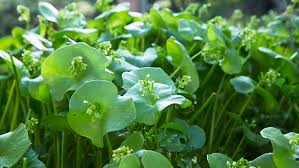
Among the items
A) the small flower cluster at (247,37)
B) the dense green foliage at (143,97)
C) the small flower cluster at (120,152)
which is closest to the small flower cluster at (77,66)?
the dense green foliage at (143,97)

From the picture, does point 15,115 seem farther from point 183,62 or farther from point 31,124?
point 183,62

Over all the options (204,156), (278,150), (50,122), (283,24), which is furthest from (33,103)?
(283,24)

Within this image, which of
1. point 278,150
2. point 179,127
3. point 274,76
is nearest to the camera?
point 278,150

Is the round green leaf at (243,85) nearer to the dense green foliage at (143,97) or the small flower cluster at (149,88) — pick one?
the dense green foliage at (143,97)

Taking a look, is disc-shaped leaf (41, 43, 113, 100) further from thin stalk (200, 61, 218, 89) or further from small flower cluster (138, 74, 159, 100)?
thin stalk (200, 61, 218, 89)

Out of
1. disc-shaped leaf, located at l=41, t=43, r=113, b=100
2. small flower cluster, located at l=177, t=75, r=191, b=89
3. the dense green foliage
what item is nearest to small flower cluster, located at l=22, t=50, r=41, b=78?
the dense green foliage

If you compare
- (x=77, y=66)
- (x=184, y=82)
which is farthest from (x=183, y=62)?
(x=77, y=66)

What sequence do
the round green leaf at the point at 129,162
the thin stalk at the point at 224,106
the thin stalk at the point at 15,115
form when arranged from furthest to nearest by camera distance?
1. the thin stalk at the point at 224,106
2. the thin stalk at the point at 15,115
3. the round green leaf at the point at 129,162

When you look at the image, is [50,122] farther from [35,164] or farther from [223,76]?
[223,76]
